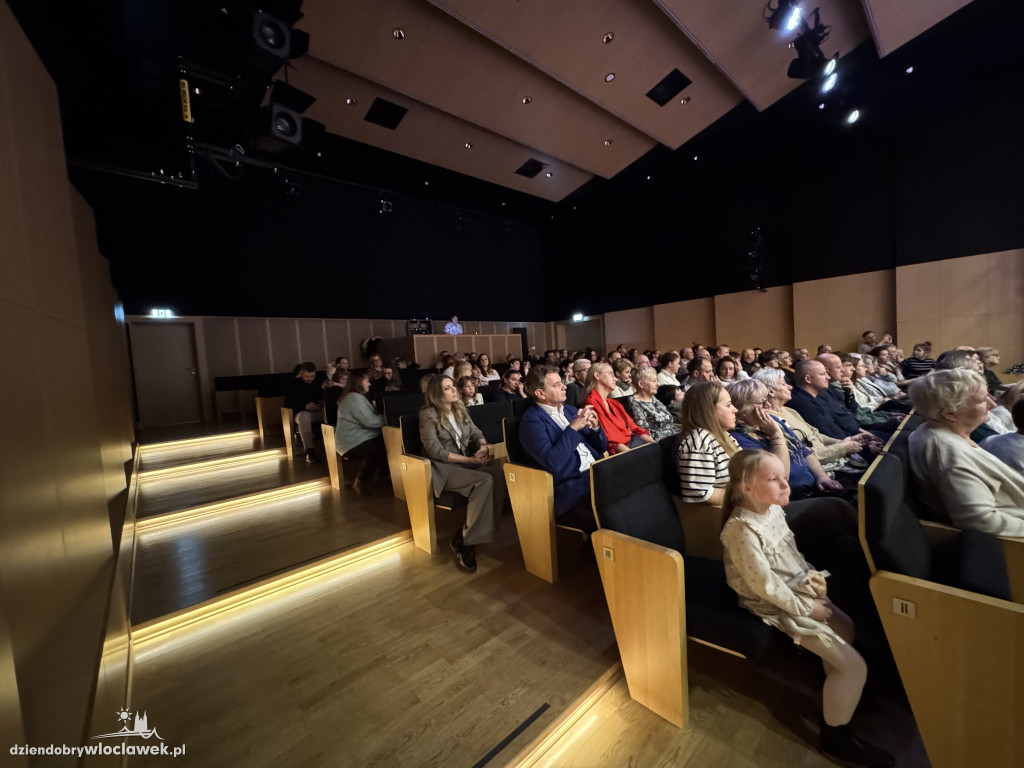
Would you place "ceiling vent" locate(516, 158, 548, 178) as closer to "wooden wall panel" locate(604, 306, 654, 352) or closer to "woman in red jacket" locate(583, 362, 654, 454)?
"wooden wall panel" locate(604, 306, 654, 352)

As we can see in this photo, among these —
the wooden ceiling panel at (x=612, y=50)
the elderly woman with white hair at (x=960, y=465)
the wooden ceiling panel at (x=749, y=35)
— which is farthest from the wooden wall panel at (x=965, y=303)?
the elderly woman with white hair at (x=960, y=465)

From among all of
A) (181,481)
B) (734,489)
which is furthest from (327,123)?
(734,489)

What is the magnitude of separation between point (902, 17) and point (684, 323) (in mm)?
6636

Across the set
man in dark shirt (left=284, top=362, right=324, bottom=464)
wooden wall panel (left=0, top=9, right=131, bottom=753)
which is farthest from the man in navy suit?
man in dark shirt (left=284, top=362, right=324, bottom=464)

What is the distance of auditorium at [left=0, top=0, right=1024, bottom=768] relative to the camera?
1354 millimetres

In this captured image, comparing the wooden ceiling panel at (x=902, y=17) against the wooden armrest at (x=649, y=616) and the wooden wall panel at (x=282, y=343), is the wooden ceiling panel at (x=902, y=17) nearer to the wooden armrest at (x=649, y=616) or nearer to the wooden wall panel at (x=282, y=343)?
the wooden armrest at (x=649, y=616)

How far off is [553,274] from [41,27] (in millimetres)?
12350

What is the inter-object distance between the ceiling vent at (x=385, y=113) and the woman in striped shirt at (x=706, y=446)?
6885 millimetres

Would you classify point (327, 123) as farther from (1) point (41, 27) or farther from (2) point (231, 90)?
(1) point (41, 27)

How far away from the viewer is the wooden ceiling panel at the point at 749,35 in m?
5.34

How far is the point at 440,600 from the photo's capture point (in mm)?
2295

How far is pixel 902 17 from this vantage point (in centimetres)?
541

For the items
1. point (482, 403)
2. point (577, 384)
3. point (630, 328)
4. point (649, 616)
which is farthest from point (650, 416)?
→ point (630, 328)

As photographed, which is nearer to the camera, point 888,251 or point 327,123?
point 327,123
